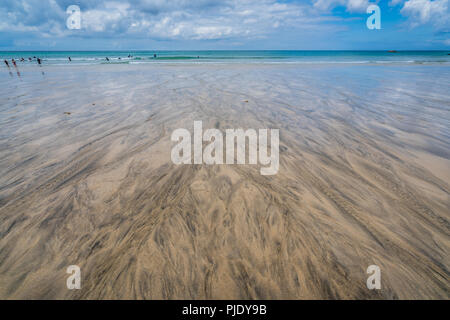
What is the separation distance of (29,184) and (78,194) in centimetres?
102

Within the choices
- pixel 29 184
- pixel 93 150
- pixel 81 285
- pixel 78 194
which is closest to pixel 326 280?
pixel 81 285

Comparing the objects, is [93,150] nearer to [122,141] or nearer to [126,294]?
[122,141]

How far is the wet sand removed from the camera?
6.25 ft

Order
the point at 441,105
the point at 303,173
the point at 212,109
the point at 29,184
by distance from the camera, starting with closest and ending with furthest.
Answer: the point at 29,184
the point at 303,173
the point at 212,109
the point at 441,105

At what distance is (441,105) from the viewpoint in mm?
7754
